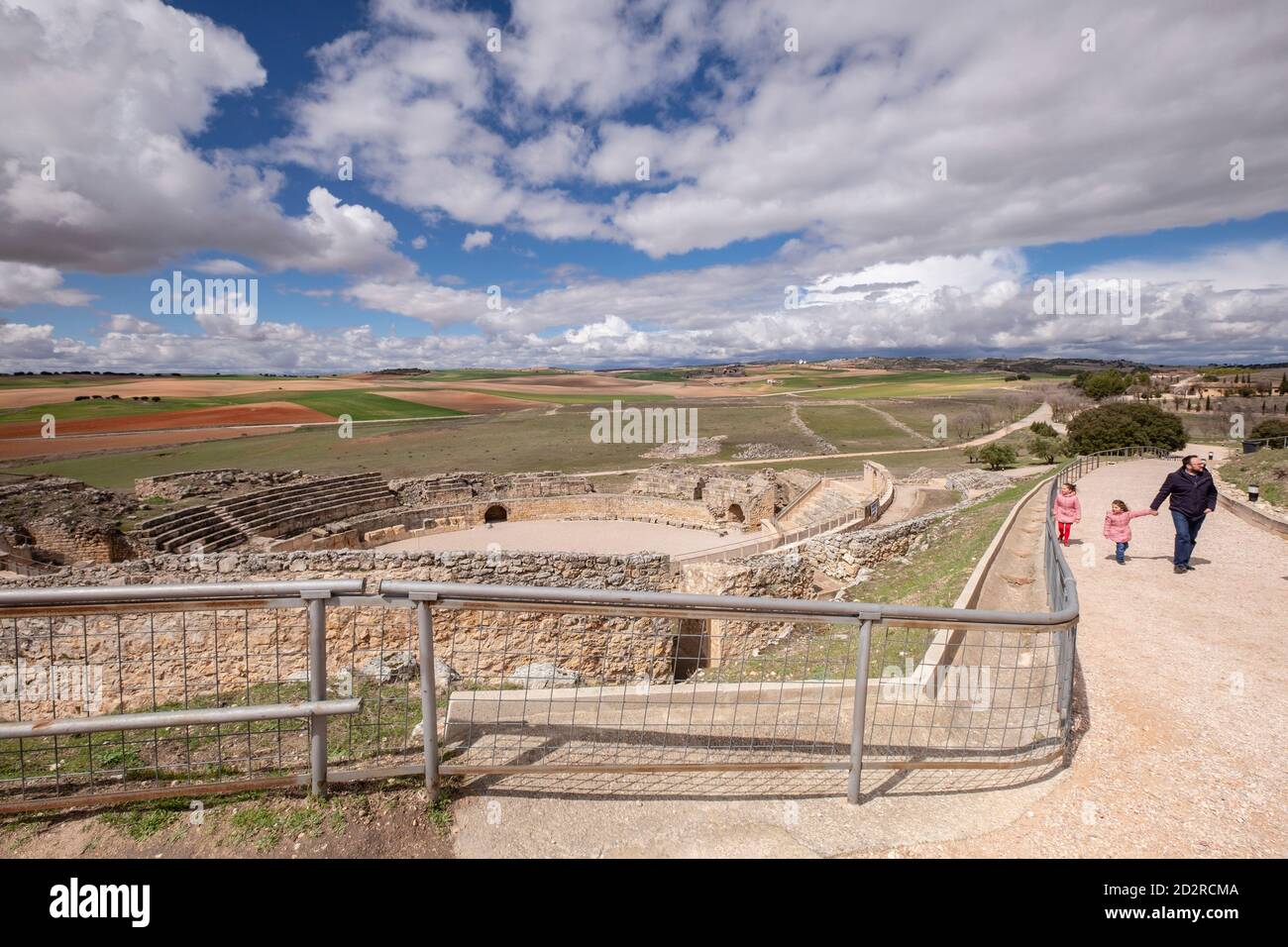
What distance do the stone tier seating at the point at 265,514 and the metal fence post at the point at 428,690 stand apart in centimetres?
2357

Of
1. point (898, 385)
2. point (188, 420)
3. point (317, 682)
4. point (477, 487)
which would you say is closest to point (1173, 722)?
point (317, 682)

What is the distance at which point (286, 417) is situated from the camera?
3142 inches

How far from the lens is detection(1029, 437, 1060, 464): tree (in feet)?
140

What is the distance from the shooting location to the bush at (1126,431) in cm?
4019

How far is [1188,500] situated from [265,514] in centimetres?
3219

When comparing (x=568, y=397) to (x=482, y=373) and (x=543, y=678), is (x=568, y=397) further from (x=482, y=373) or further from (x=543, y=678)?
(x=543, y=678)

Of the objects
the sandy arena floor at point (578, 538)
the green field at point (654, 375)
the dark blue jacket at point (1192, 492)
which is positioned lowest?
the sandy arena floor at point (578, 538)

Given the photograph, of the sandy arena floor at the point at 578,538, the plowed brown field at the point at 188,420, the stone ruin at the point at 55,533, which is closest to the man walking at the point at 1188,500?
the sandy arena floor at the point at 578,538

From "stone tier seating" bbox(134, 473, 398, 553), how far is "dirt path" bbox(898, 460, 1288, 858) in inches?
1033

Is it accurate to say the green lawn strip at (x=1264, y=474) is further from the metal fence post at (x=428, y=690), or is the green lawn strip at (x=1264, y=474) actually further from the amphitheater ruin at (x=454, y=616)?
the metal fence post at (x=428, y=690)

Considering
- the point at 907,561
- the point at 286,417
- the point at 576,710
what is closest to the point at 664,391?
the point at 286,417

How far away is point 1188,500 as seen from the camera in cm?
1001

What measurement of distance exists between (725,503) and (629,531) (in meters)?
5.73
